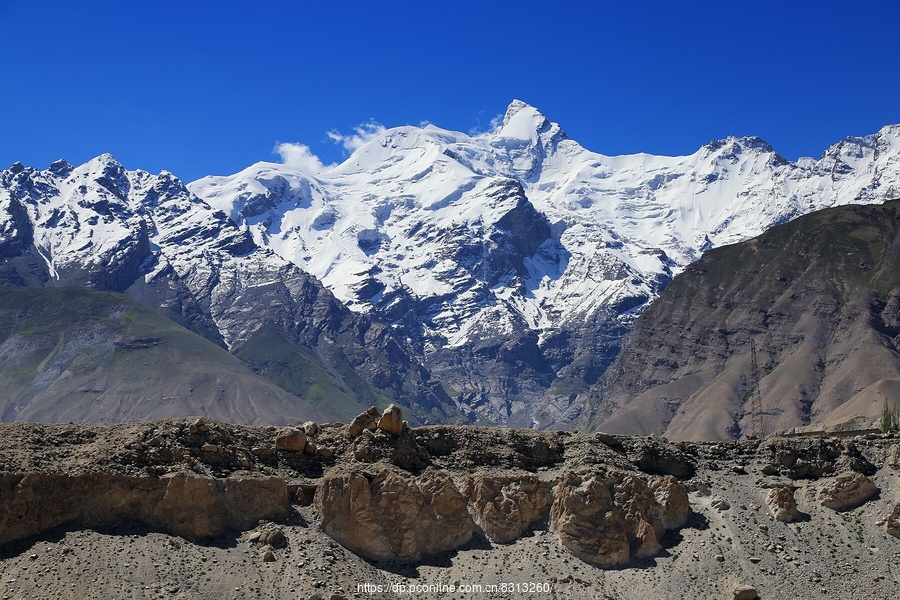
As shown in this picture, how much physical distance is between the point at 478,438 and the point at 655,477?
13553 mm

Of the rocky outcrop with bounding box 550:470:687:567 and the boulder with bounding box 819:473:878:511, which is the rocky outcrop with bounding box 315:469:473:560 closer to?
the rocky outcrop with bounding box 550:470:687:567

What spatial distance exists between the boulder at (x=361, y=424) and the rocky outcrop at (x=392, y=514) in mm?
6051

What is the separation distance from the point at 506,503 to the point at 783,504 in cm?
1995

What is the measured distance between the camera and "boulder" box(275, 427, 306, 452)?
74625mm

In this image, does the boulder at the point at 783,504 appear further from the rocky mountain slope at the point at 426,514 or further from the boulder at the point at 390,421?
the boulder at the point at 390,421

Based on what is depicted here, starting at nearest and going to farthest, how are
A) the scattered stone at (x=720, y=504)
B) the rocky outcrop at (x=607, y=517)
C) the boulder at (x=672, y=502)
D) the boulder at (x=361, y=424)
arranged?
the rocky outcrop at (x=607, y=517), the boulder at (x=672, y=502), the scattered stone at (x=720, y=504), the boulder at (x=361, y=424)

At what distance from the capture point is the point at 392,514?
70.8m

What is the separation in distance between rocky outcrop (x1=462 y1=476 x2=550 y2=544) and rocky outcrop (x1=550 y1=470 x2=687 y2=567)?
4.50 ft

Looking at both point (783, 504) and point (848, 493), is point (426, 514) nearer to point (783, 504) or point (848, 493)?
point (783, 504)

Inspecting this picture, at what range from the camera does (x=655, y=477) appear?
257 feet

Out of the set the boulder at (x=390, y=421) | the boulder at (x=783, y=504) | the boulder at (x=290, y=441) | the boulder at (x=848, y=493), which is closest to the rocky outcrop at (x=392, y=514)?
the boulder at (x=290, y=441)

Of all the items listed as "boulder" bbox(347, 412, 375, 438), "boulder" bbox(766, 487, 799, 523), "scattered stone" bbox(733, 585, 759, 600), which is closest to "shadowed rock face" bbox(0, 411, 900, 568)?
"boulder" bbox(766, 487, 799, 523)

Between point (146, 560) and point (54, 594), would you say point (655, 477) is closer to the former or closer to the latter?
point (146, 560)

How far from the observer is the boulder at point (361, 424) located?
77688 millimetres
